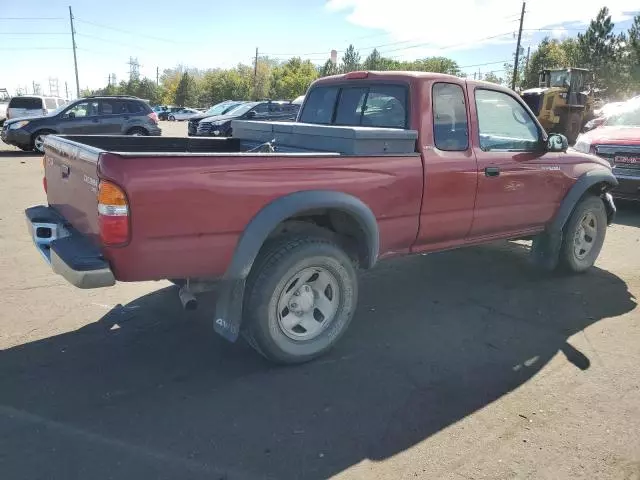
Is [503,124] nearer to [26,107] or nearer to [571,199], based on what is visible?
[571,199]

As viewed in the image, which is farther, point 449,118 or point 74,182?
point 449,118

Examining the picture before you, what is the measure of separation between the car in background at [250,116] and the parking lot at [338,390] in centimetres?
1330

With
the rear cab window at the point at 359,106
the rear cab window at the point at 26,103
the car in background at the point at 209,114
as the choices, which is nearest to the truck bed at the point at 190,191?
the rear cab window at the point at 359,106

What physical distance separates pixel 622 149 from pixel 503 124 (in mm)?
5178

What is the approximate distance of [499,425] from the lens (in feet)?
9.66

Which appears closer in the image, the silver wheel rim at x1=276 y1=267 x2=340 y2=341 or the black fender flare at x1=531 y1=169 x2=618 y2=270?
the silver wheel rim at x1=276 y1=267 x2=340 y2=341

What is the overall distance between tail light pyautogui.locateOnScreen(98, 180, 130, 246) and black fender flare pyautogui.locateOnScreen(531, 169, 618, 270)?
13.4 ft

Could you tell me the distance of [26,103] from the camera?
64.3ft

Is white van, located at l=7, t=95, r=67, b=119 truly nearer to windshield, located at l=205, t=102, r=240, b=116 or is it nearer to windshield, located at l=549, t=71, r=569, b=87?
windshield, located at l=205, t=102, r=240, b=116

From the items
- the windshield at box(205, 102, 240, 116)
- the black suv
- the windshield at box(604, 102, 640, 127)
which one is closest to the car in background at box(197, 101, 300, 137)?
the windshield at box(205, 102, 240, 116)

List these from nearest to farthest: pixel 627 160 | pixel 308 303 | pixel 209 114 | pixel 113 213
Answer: pixel 113 213
pixel 308 303
pixel 627 160
pixel 209 114

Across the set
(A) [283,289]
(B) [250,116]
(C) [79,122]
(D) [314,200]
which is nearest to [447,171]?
(D) [314,200]

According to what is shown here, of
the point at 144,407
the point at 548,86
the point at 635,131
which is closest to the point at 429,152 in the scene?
the point at 144,407

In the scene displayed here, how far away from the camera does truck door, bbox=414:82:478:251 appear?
159 inches
